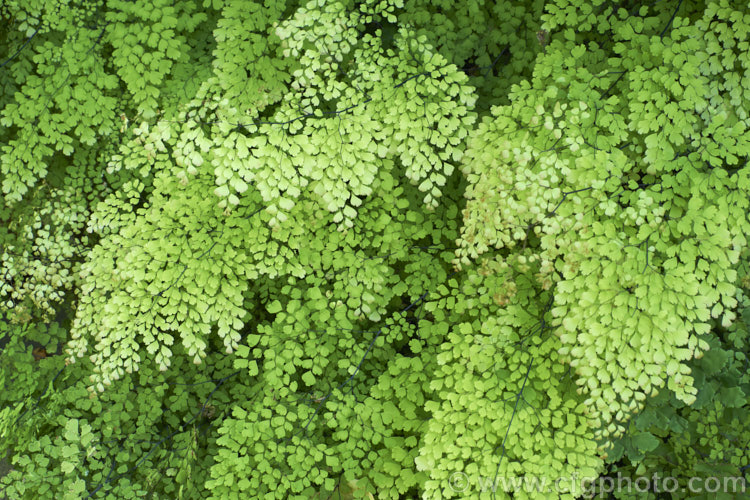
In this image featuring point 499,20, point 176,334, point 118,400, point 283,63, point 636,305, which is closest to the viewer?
point 636,305

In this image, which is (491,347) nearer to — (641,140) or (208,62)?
(641,140)

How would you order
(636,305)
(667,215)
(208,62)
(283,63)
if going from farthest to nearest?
(208,62) → (283,63) → (667,215) → (636,305)

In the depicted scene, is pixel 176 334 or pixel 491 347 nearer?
pixel 491 347

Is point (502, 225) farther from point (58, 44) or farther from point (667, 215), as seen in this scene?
point (58, 44)

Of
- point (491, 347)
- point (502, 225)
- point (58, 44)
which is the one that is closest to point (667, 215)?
point (502, 225)

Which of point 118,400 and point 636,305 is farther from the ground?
point 636,305

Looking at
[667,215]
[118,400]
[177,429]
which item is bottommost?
[177,429]
